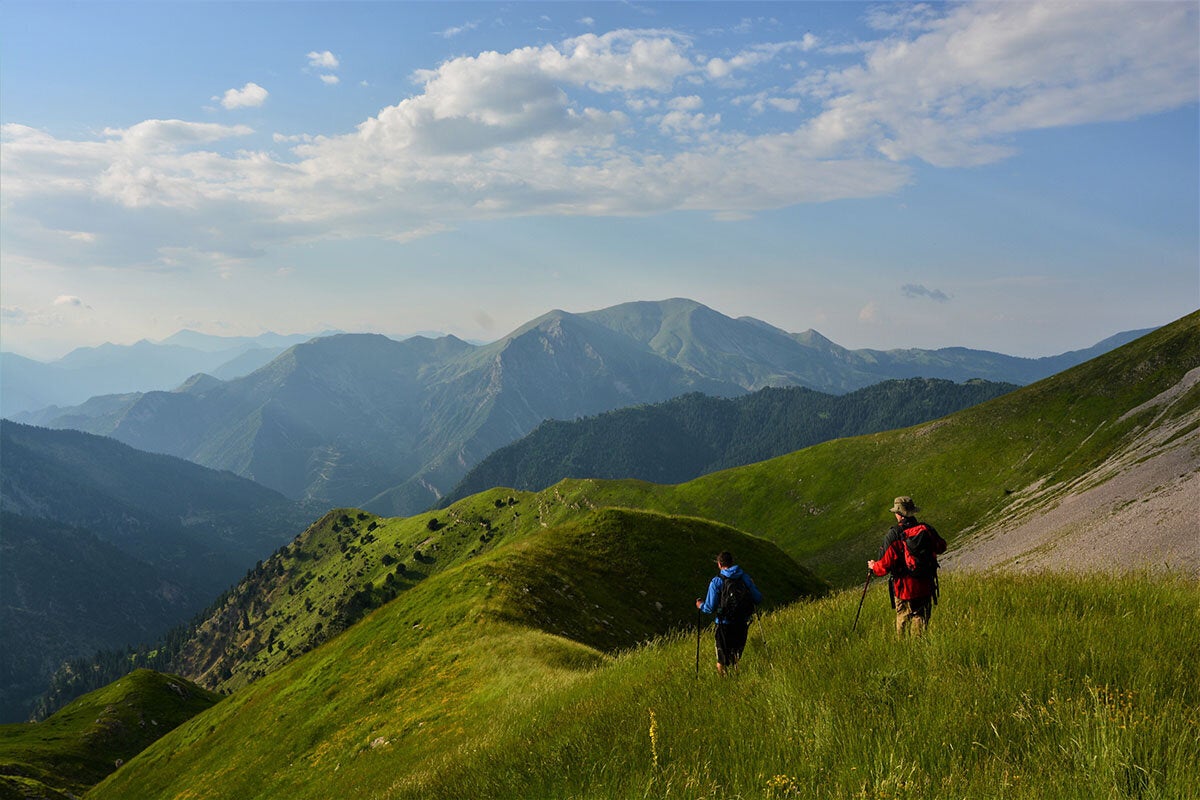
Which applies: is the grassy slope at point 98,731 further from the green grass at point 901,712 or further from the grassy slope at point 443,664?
the green grass at point 901,712

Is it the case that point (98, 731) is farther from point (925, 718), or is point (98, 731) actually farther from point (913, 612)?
point (925, 718)

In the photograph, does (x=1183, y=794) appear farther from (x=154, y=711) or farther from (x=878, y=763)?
(x=154, y=711)

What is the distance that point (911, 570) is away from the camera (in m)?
10.6

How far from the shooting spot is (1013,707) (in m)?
5.79

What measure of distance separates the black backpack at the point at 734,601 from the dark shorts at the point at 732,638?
14 cm

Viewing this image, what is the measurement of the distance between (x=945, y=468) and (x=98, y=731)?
17516cm

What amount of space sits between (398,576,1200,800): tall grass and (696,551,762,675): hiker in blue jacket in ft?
6.30

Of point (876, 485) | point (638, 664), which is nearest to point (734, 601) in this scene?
point (638, 664)

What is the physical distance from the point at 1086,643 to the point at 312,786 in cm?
2875

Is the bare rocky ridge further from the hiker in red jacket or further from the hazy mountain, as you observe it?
the hiker in red jacket

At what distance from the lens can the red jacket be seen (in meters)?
10.4

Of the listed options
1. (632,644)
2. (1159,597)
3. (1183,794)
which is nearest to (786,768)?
(1183,794)

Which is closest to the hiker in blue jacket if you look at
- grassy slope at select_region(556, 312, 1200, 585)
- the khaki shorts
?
the khaki shorts

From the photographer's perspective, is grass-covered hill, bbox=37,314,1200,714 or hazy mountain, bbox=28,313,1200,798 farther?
grass-covered hill, bbox=37,314,1200,714
